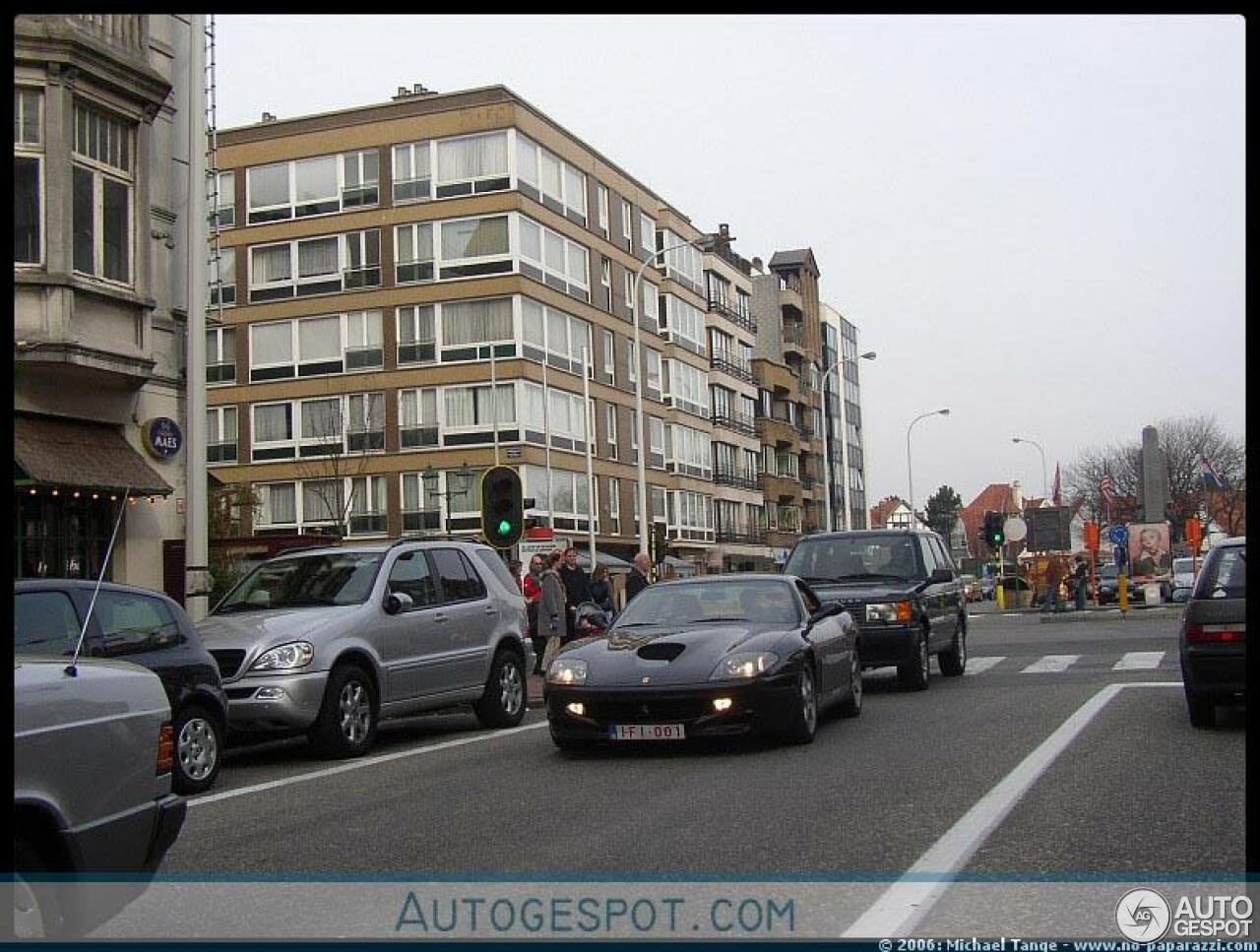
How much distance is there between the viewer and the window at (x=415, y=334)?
55750 mm

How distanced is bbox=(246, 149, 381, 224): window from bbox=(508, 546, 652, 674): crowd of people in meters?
35.6

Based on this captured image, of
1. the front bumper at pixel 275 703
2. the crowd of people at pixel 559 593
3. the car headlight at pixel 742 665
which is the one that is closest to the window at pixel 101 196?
the crowd of people at pixel 559 593

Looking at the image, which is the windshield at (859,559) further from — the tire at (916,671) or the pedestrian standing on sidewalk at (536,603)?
the pedestrian standing on sidewalk at (536,603)

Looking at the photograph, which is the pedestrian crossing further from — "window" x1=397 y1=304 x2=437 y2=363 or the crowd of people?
"window" x1=397 y1=304 x2=437 y2=363

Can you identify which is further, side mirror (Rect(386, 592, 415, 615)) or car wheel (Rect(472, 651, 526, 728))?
car wheel (Rect(472, 651, 526, 728))

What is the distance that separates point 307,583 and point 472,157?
4315cm

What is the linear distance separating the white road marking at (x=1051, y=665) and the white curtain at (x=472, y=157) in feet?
118

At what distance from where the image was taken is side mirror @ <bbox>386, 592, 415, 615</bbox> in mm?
13750

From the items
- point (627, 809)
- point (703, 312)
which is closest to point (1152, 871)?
point (627, 809)

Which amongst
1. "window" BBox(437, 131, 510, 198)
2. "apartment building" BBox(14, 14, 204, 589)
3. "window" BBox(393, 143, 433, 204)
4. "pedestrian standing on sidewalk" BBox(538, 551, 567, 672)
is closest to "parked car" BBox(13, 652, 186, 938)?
"apartment building" BBox(14, 14, 204, 589)

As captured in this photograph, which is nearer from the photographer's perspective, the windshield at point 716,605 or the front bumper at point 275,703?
the front bumper at point 275,703

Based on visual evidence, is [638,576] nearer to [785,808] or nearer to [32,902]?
[785,808]

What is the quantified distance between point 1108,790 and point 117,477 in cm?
1589

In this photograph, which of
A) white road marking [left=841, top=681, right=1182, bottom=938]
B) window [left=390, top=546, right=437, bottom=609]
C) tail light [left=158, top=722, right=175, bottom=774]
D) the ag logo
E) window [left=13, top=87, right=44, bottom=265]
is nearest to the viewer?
the ag logo
